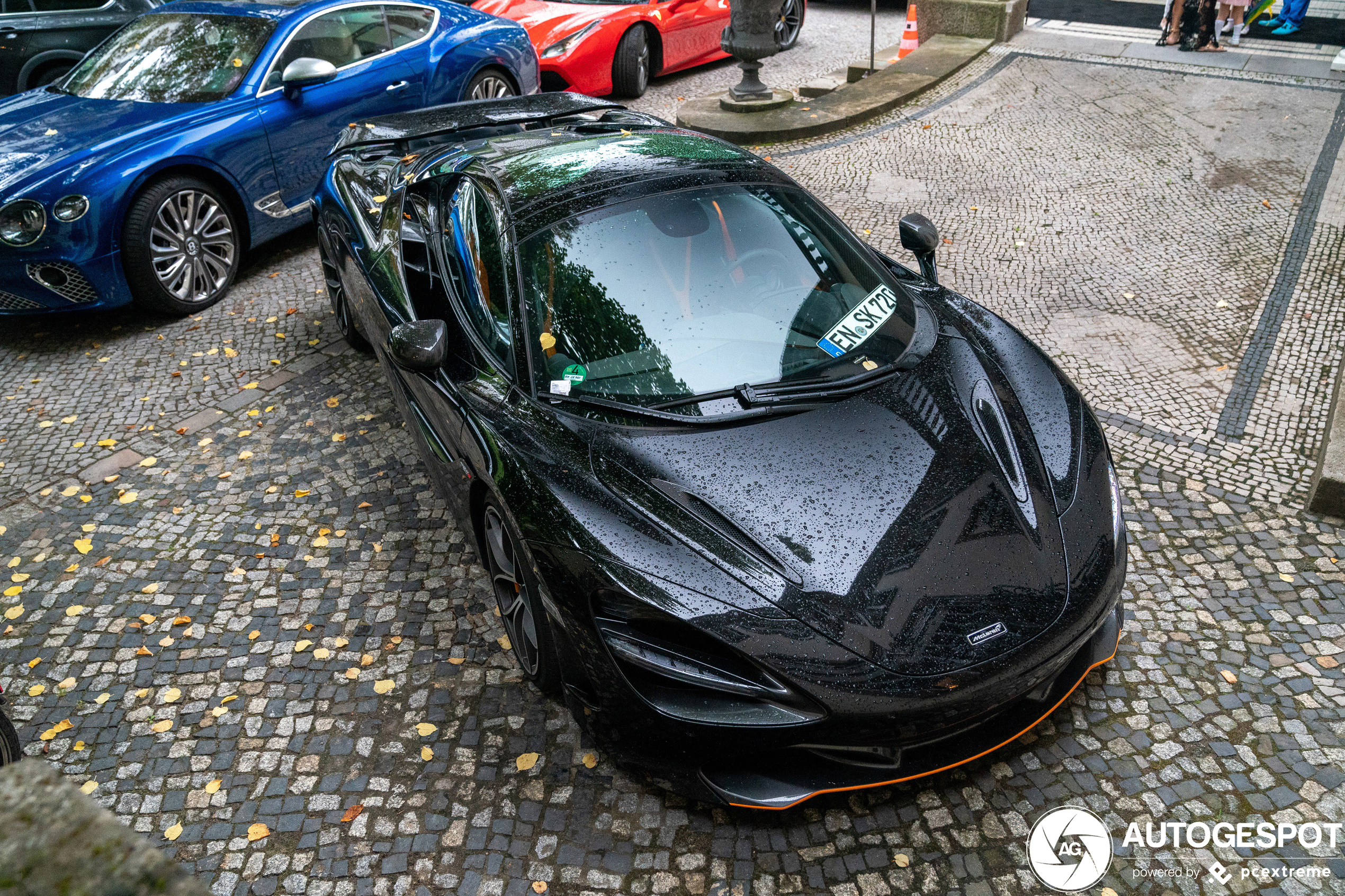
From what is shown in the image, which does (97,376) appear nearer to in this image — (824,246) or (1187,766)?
(824,246)

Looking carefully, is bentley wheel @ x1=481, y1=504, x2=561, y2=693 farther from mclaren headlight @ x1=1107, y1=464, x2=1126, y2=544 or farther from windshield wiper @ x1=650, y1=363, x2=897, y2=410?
mclaren headlight @ x1=1107, y1=464, x2=1126, y2=544

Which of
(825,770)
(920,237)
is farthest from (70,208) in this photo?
(825,770)

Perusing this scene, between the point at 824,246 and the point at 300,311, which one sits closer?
the point at 824,246

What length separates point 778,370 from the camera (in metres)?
3.21

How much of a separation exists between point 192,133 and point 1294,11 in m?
11.3

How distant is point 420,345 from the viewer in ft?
11.0

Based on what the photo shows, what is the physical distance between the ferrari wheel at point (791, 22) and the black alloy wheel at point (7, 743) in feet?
36.1

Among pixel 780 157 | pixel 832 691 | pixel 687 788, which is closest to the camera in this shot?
pixel 832 691

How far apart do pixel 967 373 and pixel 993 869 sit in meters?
1.60

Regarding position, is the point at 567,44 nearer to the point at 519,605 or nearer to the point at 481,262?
the point at 481,262

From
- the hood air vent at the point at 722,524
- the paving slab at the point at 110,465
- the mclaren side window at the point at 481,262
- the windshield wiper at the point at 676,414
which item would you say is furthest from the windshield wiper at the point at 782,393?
the paving slab at the point at 110,465

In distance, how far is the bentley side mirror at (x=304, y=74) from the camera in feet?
21.1

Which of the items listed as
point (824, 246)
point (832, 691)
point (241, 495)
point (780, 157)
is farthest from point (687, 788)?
point (780, 157)

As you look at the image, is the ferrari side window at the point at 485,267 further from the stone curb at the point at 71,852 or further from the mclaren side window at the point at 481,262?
the stone curb at the point at 71,852
